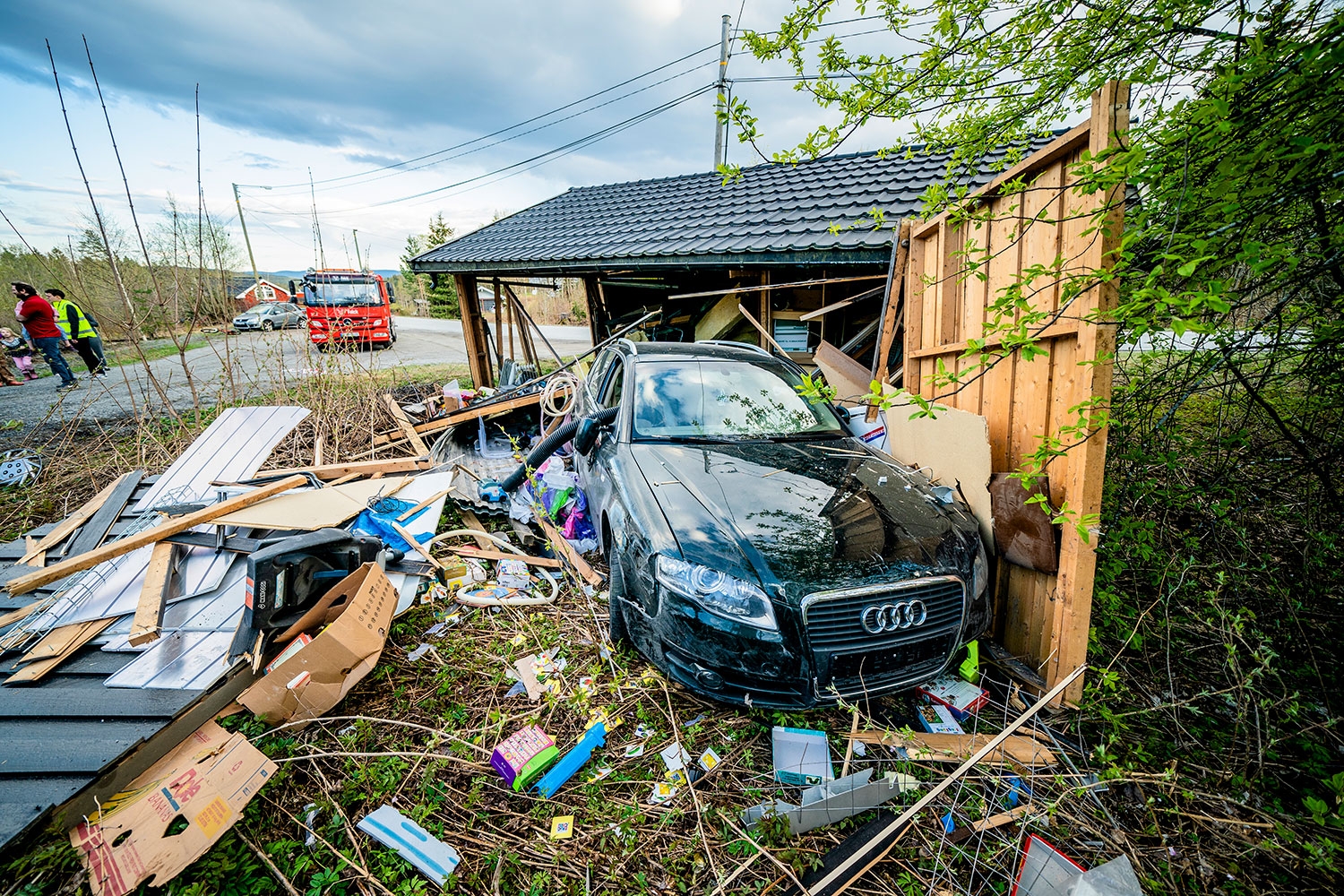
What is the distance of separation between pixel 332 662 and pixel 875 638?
2336 millimetres

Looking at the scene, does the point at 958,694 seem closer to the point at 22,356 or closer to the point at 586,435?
the point at 586,435

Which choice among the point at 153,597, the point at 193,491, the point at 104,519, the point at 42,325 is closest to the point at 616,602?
the point at 153,597

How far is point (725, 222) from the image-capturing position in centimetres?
625

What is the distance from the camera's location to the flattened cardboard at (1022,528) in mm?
2355

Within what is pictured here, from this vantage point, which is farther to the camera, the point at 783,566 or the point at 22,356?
the point at 22,356

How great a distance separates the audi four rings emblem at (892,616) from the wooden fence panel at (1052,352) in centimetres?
78

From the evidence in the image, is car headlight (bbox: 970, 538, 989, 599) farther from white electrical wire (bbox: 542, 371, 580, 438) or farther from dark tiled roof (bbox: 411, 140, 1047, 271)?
white electrical wire (bbox: 542, 371, 580, 438)

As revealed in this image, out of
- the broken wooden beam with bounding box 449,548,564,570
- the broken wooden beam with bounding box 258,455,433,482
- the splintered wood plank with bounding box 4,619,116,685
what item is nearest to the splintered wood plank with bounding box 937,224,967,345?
the broken wooden beam with bounding box 449,548,564,570

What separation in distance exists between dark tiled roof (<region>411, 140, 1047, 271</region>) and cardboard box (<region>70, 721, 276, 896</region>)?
4277mm

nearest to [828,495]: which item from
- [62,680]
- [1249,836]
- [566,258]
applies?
[1249,836]

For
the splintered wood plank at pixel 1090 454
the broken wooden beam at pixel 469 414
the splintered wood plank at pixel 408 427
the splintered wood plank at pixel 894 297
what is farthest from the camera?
the broken wooden beam at pixel 469 414

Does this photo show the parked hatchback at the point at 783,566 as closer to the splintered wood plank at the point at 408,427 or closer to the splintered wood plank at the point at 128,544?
the splintered wood plank at the point at 128,544

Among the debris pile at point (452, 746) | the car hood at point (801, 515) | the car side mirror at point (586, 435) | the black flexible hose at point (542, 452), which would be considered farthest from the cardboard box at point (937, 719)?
the black flexible hose at point (542, 452)

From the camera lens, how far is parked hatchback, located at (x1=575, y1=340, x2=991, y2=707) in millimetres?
2002
